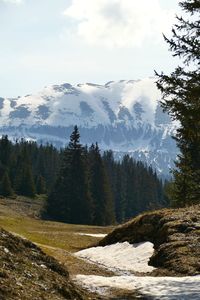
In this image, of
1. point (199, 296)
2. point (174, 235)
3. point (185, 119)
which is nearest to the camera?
point (199, 296)

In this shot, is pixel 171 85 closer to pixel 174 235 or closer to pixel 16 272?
pixel 174 235

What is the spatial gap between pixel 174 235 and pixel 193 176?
1131 inches

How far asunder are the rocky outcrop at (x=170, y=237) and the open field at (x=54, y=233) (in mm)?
3223

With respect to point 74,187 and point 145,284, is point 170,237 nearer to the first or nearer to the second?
point 145,284

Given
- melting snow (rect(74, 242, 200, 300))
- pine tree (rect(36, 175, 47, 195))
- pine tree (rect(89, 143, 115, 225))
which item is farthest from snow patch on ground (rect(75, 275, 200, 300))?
pine tree (rect(36, 175, 47, 195))

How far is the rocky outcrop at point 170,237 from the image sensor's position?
74.1 feet

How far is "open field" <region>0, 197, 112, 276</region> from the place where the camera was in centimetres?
2600

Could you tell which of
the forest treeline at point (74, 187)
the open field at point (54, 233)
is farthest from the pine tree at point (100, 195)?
the open field at point (54, 233)

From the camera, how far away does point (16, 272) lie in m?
13.5

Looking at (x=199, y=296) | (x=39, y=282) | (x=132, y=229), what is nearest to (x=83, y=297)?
(x=39, y=282)

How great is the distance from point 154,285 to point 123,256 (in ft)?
39.1

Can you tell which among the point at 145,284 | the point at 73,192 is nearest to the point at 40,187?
the point at 73,192

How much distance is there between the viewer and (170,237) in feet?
89.5

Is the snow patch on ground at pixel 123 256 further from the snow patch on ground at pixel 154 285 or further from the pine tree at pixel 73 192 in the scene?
the pine tree at pixel 73 192
